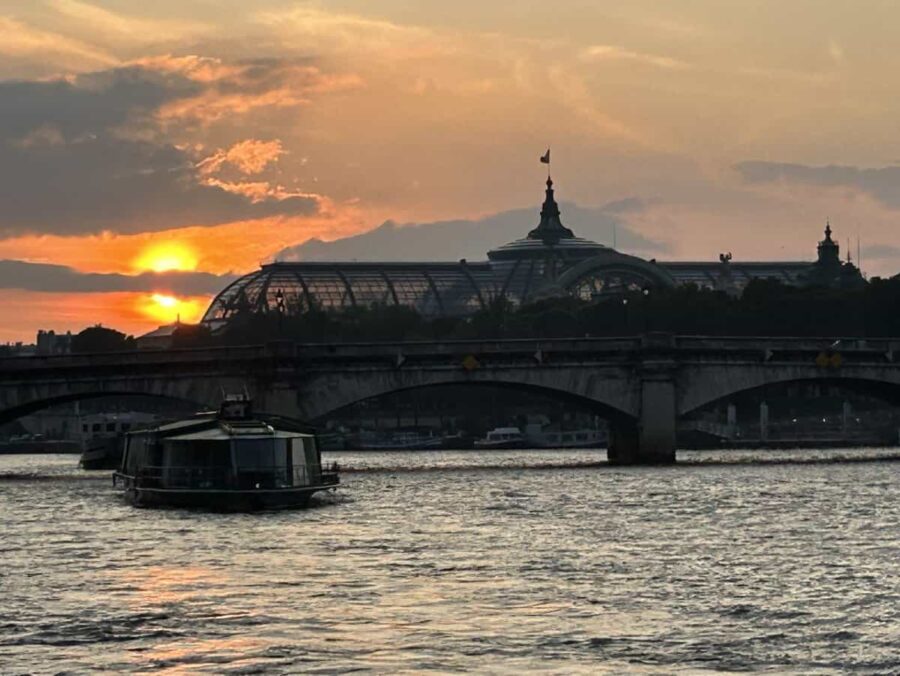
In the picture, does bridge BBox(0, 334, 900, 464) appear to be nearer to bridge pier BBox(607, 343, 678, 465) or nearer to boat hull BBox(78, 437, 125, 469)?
bridge pier BBox(607, 343, 678, 465)

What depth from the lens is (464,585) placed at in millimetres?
62406

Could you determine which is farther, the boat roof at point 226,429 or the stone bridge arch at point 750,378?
the stone bridge arch at point 750,378

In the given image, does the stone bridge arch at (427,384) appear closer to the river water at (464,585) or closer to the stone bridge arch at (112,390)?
the stone bridge arch at (112,390)

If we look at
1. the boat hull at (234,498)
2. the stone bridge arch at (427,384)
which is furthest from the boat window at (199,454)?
the stone bridge arch at (427,384)

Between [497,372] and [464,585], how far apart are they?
7113 cm

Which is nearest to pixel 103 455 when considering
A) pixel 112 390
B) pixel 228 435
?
pixel 112 390

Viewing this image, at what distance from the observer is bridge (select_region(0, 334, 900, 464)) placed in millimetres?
131000

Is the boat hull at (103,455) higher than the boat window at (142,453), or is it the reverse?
the boat hull at (103,455)

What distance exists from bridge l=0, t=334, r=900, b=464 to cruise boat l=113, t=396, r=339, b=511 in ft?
112

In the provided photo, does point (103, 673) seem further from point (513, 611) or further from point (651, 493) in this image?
point (651, 493)

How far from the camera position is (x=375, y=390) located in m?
133

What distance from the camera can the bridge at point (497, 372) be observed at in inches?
5157

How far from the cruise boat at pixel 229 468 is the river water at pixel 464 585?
58.7 inches

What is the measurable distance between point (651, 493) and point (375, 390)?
33.1 metres
